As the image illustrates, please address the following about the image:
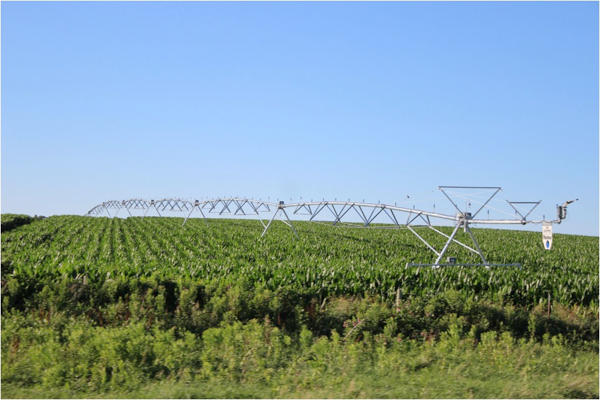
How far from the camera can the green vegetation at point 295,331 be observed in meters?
8.70

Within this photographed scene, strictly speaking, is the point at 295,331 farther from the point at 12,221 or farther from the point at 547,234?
the point at 12,221

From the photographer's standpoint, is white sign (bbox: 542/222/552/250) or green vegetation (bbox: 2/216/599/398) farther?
white sign (bbox: 542/222/552/250)

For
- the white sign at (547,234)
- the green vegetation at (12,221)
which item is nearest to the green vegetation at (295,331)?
the white sign at (547,234)

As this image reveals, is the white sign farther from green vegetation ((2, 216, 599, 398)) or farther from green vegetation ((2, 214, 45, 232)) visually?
green vegetation ((2, 214, 45, 232))

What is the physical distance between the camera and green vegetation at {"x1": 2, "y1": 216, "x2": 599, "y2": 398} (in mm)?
8703

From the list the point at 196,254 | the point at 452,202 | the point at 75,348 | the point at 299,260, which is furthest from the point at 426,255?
the point at 75,348

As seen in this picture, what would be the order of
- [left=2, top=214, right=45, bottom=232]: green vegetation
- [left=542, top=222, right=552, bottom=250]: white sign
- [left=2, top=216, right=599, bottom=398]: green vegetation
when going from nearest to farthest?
[left=2, top=216, right=599, bottom=398]: green vegetation → [left=542, top=222, right=552, bottom=250]: white sign → [left=2, top=214, right=45, bottom=232]: green vegetation

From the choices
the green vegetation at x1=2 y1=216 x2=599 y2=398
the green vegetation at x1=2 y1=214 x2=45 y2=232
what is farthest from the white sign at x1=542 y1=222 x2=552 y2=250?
the green vegetation at x1=2 y1=214 x2=45 y2=232

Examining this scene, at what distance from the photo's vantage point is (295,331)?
11953 millimetres

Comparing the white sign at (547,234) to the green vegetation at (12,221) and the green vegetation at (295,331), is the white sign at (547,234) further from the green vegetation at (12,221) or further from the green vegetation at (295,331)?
the green vegetation at (12,221)

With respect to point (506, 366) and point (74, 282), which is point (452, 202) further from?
point (74, 282)

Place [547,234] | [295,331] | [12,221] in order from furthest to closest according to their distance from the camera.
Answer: [12,221] < [547,234] < [295,331]

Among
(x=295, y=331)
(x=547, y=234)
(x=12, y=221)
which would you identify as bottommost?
(x=295, y=331)

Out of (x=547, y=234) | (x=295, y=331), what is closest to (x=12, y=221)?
(x=295, y=331)
